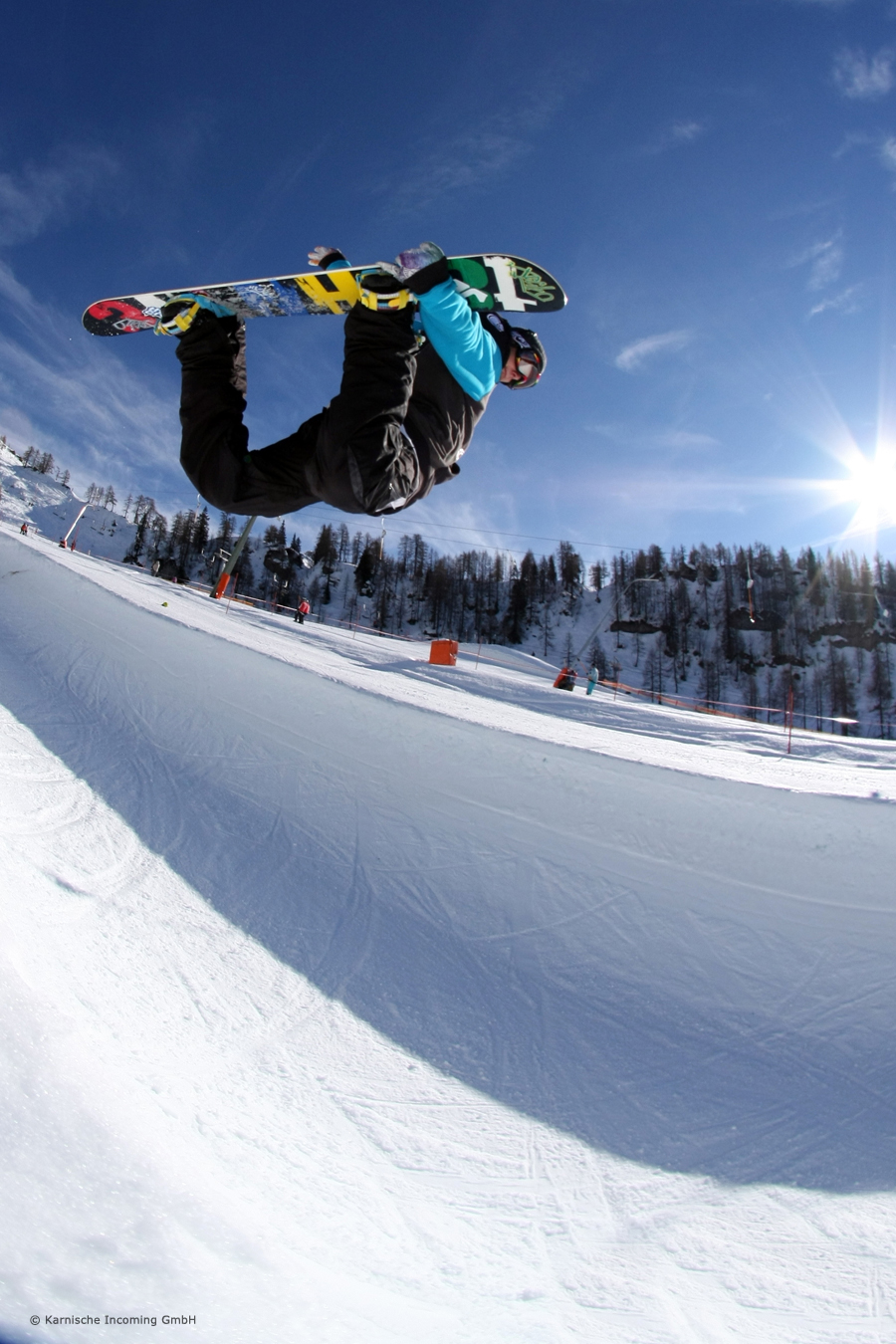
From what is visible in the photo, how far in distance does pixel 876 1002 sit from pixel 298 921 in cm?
247

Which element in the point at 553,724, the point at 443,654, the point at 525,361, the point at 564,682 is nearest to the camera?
the point at 525,361

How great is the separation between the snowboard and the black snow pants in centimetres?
49

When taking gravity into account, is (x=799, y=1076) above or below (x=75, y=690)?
below

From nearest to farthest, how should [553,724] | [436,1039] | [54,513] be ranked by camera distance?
[436,1039] < [553,724] < [54,513]

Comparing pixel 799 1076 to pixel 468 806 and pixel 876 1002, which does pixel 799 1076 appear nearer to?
pixel 876 1002

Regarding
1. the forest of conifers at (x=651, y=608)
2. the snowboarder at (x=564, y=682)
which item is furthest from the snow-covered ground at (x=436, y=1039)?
the forest of conifers at (x=651, y=608)

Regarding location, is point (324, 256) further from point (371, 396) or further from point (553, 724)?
point (553, 724)

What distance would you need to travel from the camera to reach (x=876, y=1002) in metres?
Answer: 2.35

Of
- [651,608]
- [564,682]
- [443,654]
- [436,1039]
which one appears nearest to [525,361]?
[436,1039]

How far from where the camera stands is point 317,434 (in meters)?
2.85

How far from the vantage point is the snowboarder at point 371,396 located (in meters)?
2.48

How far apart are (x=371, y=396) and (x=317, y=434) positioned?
51 cm

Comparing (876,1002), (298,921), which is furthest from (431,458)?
(876,1002)

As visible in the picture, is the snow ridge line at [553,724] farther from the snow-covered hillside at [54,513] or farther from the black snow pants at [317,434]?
the snow-covered hillside at [54,513]
